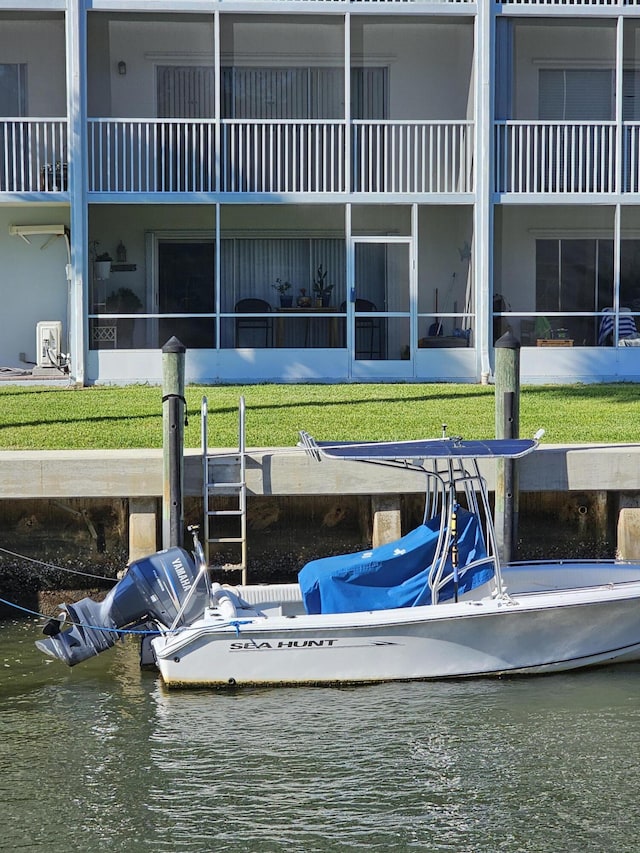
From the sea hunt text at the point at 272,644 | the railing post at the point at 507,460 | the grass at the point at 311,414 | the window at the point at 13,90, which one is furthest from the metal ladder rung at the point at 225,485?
the window at the point at 13,90

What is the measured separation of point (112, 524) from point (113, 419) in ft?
11.6

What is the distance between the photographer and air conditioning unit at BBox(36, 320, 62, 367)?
2188cm

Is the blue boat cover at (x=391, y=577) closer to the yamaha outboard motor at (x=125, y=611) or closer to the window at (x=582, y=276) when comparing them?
the yamaha outboard motor at (x=125, y=611)

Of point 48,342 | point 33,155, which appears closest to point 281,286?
point 48,342

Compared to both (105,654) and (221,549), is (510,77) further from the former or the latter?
(105,654)

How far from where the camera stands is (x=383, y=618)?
410 inches

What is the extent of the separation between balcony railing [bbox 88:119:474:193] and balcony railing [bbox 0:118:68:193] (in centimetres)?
67

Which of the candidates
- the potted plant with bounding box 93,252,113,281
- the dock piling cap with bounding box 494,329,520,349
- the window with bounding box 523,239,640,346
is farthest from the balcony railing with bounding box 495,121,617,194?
the dock piling cap with bounding box 494,329,520,349

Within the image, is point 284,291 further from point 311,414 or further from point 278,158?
point 311,414

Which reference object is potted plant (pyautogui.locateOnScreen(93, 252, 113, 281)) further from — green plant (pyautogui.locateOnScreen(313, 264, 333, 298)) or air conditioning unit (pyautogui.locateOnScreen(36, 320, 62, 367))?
green plant (pyautogui.locateOnScreen(313, 264, 333, 298))

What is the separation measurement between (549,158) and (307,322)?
16.0 feet

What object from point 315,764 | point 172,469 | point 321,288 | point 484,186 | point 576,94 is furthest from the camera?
point 576,94

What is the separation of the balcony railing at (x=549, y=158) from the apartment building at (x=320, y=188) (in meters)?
0.05

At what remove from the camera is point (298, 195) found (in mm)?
20922
